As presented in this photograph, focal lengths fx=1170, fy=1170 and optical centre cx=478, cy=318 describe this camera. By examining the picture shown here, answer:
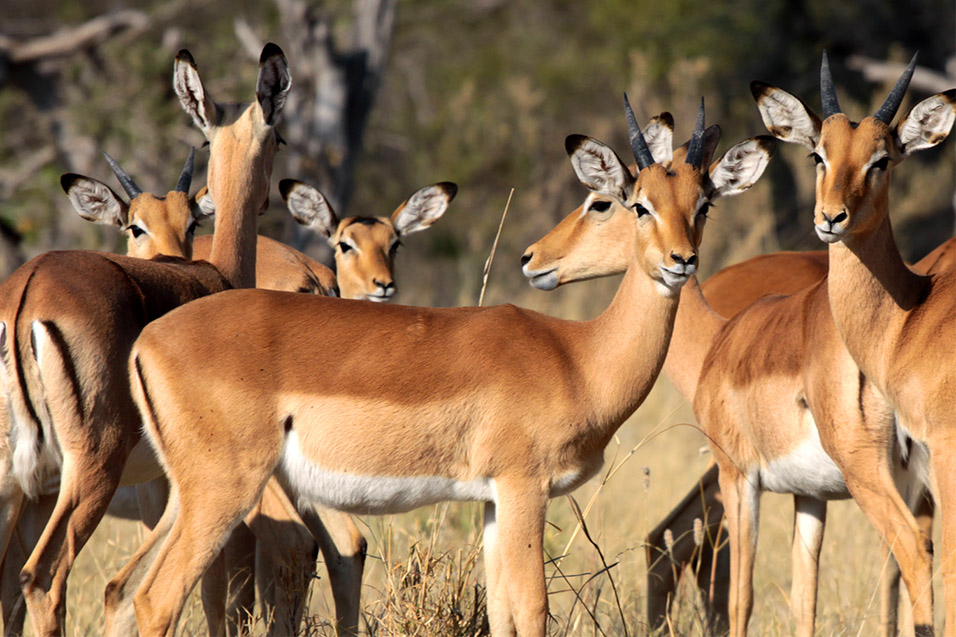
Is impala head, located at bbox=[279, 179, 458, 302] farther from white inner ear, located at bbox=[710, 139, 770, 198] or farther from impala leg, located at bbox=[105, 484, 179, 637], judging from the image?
impala leg, located at bbox=[105, 484, 179, 637]

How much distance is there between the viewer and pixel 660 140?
18.7 ft

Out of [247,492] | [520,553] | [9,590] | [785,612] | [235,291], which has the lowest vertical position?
[785,612]

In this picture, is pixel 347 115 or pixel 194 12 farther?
pixel 194 12

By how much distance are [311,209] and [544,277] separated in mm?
1407

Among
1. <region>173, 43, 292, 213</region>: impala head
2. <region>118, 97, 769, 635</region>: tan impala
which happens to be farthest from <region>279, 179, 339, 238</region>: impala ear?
<region>118, 97, 769, 635</region>: tan impala

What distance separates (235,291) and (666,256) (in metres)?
1.50

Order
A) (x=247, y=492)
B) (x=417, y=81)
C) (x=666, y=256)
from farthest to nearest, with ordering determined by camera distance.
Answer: (x=417, y=81), (x=666, y=256), (x=247, y=492)

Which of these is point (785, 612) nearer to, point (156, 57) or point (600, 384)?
point (600, 384)

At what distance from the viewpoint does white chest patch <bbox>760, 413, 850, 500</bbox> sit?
4.63 metres

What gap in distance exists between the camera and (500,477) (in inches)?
154

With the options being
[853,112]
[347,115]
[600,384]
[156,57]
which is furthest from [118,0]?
[600,384]

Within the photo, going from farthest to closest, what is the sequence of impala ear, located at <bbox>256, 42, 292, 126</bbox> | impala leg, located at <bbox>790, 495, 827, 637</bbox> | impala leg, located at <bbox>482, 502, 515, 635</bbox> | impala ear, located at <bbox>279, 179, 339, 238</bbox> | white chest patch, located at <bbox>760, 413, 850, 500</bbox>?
impala ear, located at <bbox>279, 179, 339, 238</bbox>
impala ear, located at <bbox>256, 42, 292, 126</bbox>
impala leg, located at <bbox>790, 495, 827, 637</bbox>
white chest patch, located at <bbox>760, 413, 850, 500</bbox>
impala leg, located at <bbox>482, 502, 515, 635</bbox>

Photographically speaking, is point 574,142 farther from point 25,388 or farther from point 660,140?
point 25,388

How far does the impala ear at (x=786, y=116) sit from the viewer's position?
426cm
